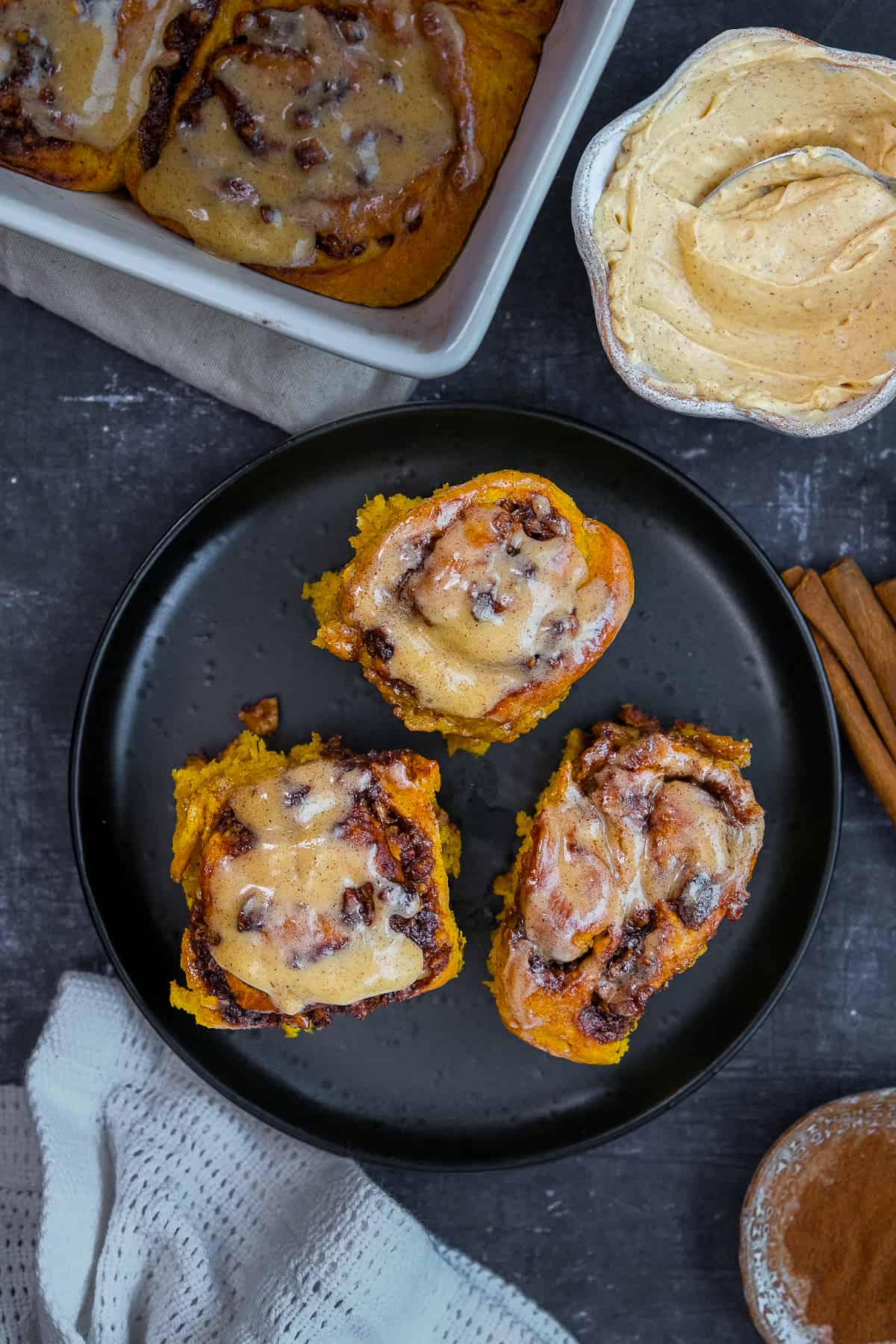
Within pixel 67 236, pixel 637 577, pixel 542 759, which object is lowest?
pixel 542 759

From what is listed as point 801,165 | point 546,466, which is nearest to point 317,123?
point 546,466

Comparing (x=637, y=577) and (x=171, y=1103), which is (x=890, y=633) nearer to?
(x=637, y=577)

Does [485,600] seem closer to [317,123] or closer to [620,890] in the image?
[620,890]

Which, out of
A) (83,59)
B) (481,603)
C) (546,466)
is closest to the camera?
(83,59)

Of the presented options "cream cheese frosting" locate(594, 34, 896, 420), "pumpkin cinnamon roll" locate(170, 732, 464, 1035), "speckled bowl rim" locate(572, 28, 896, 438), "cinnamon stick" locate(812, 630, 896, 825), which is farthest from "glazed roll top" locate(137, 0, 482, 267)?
"cinnamon stick" locate(812, 630, 896, 825)

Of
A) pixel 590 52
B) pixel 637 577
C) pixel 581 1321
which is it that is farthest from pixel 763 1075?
pixel 590 52

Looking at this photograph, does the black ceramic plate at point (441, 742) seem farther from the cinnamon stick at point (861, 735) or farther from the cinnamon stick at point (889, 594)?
the cinnamon stick at point (889, 594)
